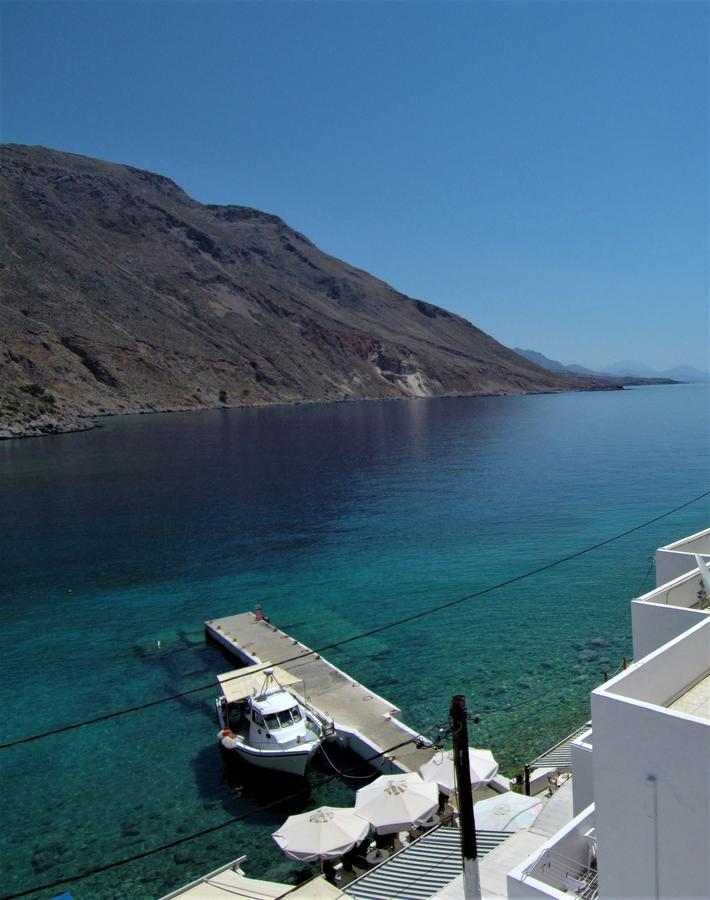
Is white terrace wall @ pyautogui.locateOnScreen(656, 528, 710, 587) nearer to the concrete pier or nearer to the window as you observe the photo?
the concrete pier

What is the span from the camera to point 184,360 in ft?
472

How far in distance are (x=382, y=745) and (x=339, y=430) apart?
86.1m

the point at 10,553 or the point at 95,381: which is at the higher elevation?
the point at 95,381

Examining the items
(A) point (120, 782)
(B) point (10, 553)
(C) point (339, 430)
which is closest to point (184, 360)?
(C) point (339, 430)

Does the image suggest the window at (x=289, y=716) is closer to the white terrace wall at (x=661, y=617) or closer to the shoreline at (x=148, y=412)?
the white terrace wall at (x=661, y=617)

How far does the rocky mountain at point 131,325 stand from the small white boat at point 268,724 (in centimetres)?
8973

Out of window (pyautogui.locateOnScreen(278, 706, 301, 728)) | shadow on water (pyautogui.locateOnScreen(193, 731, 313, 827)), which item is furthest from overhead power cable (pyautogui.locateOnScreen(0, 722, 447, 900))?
window (pyautogui.locateOnScreen(278, 706, 301, 728))

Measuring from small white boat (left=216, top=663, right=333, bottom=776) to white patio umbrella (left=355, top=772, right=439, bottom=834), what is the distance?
6.73ft

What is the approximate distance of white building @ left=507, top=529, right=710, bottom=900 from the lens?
6.38 metres

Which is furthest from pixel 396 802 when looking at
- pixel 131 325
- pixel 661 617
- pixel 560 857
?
pixel 131 325

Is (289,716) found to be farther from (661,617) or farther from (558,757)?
(661,617)

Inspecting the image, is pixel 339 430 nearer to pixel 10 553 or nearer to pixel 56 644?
pixel 10 553

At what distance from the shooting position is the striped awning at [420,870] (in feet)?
36.3

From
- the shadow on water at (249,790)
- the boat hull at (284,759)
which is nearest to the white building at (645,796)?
the shadow on water at (249,790)
